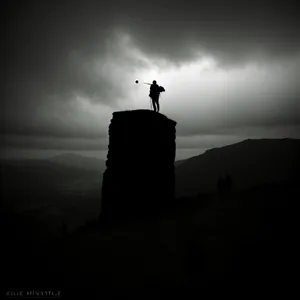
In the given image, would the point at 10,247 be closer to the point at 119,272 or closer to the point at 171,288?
the point at 119,272

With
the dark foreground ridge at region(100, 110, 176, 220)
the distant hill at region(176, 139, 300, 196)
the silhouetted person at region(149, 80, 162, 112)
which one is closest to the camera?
the dark foreground ridge at region(100, 110, 176, 220)

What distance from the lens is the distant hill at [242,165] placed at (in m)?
61.8

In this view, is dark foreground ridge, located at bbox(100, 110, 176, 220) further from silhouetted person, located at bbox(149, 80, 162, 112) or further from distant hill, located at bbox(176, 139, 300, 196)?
distant hill, located at bbox(176, 139, 300, 196)

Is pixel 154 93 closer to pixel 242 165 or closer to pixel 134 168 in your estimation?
pixel 134 168

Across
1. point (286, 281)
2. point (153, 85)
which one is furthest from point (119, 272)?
point (153, 85)

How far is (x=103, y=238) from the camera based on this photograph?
30.8 ft

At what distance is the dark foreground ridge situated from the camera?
1120 centimetres

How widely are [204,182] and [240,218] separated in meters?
61.6

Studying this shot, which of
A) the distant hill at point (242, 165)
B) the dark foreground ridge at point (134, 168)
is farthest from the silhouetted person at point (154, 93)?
the distant hill at point (242, 165)

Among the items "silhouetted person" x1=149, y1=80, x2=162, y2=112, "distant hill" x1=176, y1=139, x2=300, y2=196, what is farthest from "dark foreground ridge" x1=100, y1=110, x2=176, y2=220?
"distant hill" x1=176, y1=139, x2=300, y2=196

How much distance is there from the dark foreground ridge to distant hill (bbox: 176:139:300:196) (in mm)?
47412

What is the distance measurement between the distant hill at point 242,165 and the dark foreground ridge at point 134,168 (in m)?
47.4

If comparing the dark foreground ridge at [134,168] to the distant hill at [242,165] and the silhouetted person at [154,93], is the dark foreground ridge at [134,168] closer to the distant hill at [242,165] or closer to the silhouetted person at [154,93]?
the silhouetted person at [154,93]

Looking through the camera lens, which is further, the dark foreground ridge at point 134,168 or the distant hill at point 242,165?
the distant hill at point 242,165
